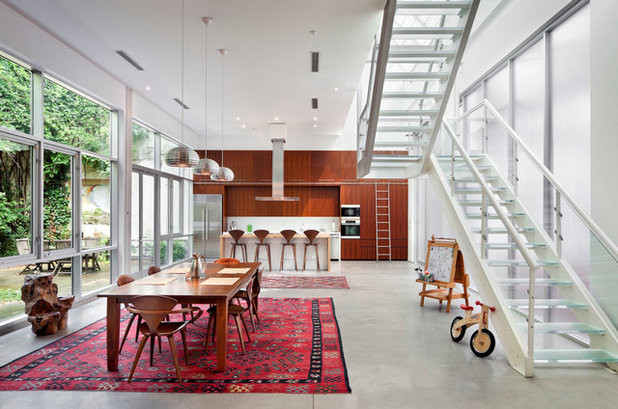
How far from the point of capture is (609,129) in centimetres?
352

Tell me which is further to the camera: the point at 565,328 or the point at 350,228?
the point at 350,228

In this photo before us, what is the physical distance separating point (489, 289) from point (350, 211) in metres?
6.95

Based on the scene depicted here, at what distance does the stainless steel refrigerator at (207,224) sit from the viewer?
10594 mm

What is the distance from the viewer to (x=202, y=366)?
336 cm

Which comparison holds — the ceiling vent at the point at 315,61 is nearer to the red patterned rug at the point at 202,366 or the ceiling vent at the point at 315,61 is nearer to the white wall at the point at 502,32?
the white wall at the point at 502,32

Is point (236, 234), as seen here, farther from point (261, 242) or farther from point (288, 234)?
point (288, 234)

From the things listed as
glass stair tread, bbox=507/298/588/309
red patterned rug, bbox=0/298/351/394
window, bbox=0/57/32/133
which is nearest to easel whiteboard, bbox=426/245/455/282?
glass stair tread, bbox=507/298/588/309

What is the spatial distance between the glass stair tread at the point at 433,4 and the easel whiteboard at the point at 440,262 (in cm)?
314

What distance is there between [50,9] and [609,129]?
6025 mm

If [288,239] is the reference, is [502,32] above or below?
above

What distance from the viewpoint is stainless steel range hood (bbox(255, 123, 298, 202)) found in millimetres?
9625

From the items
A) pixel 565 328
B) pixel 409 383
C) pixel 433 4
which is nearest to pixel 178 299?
pixel 409 383

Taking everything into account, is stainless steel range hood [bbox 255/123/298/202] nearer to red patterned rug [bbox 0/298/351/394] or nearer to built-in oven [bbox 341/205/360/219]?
built-in oven [bbox 341/205/360/219]

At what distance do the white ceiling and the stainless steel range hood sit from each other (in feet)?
6.14
